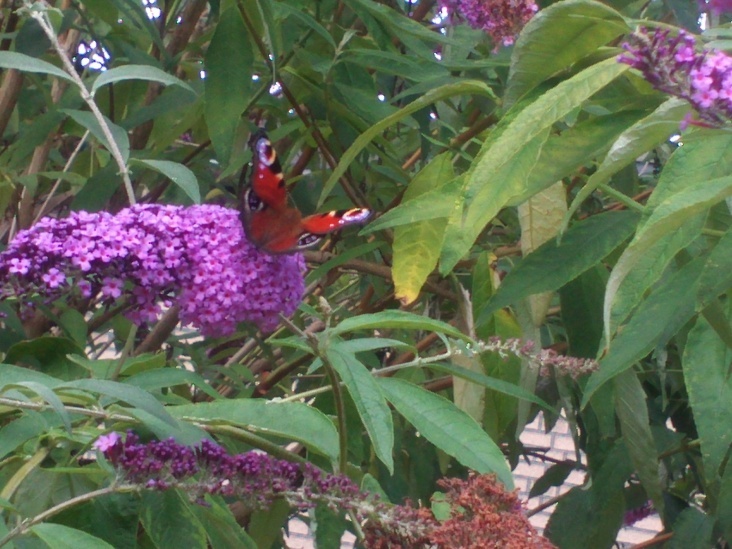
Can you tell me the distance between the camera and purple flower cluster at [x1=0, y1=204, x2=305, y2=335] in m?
0.99

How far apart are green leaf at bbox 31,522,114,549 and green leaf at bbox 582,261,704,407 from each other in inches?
16.7

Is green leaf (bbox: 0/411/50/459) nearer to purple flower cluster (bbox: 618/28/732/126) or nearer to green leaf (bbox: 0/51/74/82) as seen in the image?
green leaf (bbox: 0/51/74/82)

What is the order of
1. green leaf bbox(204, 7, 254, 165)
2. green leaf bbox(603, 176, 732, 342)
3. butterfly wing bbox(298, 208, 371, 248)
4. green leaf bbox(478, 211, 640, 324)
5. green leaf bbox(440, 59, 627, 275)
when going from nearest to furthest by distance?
green leaf bbox(603, 176, 732, 342)
green leaf bbox(440, 59, 627, 275)
green leaf bbox(478, 211, 640, 324)
butterfly wing bbox(298, 208, 371, 248)
green leaf bbox(204, 7, 254, 165)

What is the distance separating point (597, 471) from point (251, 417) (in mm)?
921

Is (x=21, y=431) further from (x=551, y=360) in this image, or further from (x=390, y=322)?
(x=551, y=360)

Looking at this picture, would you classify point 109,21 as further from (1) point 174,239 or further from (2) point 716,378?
(2) point 716,378

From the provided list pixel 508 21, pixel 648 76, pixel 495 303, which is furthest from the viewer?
pixel 508 21

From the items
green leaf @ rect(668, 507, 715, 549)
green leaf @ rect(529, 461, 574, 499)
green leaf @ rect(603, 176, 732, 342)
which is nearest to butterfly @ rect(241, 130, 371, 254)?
green leaf @ rect(603, 176, 732, 342)

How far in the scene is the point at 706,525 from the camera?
1611 millimetres

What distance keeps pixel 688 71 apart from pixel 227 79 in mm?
712

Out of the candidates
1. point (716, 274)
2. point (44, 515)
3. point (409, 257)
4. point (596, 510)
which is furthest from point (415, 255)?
point (596, 510)

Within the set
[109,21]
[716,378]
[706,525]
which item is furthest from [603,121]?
[706,525]

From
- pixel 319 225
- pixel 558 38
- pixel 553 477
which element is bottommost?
pixel 553 477

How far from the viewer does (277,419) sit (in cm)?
83
